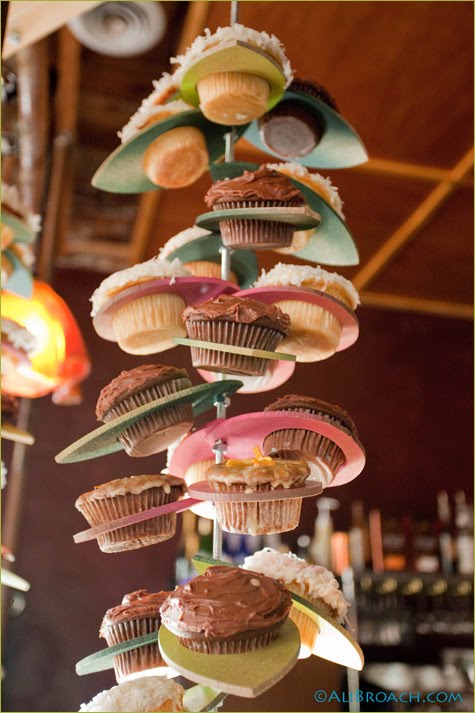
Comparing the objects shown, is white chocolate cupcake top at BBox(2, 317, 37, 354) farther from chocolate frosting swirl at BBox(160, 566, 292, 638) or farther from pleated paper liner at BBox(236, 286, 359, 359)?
chocolate frosting swirl at BBox(160, 566, 292, 638)

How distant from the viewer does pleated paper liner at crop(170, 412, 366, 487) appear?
1.27m

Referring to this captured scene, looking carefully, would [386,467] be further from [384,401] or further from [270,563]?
[270,563]

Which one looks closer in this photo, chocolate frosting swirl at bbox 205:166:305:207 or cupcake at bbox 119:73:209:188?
chocolate frosting swirl at bbox 205:166:305:207

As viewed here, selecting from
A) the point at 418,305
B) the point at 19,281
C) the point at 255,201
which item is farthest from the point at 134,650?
the point at 418,305

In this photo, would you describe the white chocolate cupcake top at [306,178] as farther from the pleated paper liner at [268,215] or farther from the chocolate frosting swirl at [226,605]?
the chocolate frosting swirl at [226,605]

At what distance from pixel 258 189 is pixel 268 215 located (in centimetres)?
7

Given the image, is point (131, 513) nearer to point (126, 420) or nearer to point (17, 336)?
point (126, 420)

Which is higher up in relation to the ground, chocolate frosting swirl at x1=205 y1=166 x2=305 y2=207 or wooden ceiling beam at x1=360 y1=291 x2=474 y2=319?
wooden ceiling beam at x1=360 y1=291 x2=474 y2=319

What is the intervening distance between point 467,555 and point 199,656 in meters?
4.30

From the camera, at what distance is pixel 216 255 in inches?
64.9

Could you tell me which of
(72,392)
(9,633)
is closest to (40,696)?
(9,633)

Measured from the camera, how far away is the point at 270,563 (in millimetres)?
1308

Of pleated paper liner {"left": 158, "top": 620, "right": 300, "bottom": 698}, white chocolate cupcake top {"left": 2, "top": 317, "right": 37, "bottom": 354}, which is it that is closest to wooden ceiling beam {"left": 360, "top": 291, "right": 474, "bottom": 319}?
white chocolate cupcake top {"left": 2, "top": 317, "right": 37, "bottom": 354}

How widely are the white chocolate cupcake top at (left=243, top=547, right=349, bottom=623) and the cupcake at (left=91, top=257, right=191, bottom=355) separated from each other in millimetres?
516
